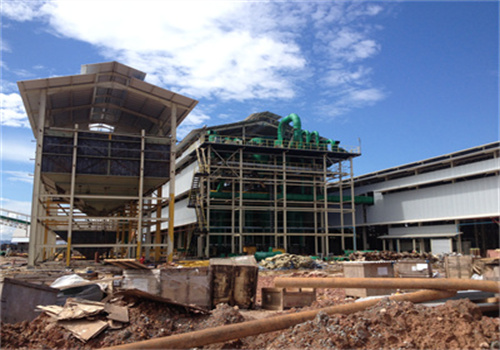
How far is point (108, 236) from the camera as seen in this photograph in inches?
1602

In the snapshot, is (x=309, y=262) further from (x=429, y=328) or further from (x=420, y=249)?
(x=429, y=328)

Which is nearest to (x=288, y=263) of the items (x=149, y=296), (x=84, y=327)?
(x=149, y=296)

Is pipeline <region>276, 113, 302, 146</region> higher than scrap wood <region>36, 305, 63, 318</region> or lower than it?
higher

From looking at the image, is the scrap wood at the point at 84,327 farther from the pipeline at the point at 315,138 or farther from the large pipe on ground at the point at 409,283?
the pipeline at the point at 315,138

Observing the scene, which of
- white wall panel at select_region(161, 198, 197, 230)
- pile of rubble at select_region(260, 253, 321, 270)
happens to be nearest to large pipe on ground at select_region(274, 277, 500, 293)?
pile of rubble at select_region(260, 253, 321, 270)

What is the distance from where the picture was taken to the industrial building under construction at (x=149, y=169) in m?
28.0

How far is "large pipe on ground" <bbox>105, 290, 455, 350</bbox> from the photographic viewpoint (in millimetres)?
6410

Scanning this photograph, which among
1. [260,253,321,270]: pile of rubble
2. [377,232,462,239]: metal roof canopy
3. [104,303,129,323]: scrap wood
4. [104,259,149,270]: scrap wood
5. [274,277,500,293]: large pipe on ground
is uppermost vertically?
[377,232,462,239]: metal roof canopy

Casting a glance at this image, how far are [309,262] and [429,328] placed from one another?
24.8 metres

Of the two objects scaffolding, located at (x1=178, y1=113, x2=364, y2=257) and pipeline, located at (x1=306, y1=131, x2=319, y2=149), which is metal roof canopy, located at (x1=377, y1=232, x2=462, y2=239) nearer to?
scaffolding, located at (x1=178, y1=113, x2=364, y2=257)

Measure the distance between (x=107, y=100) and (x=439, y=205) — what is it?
3421 cm

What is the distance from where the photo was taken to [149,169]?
95.7 ft

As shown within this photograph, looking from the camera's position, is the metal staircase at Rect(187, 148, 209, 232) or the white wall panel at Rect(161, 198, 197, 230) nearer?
the metal staircase at Rect(187, 148, 209, 232)

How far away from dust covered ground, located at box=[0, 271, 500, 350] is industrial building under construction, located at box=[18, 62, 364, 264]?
18.5 m
